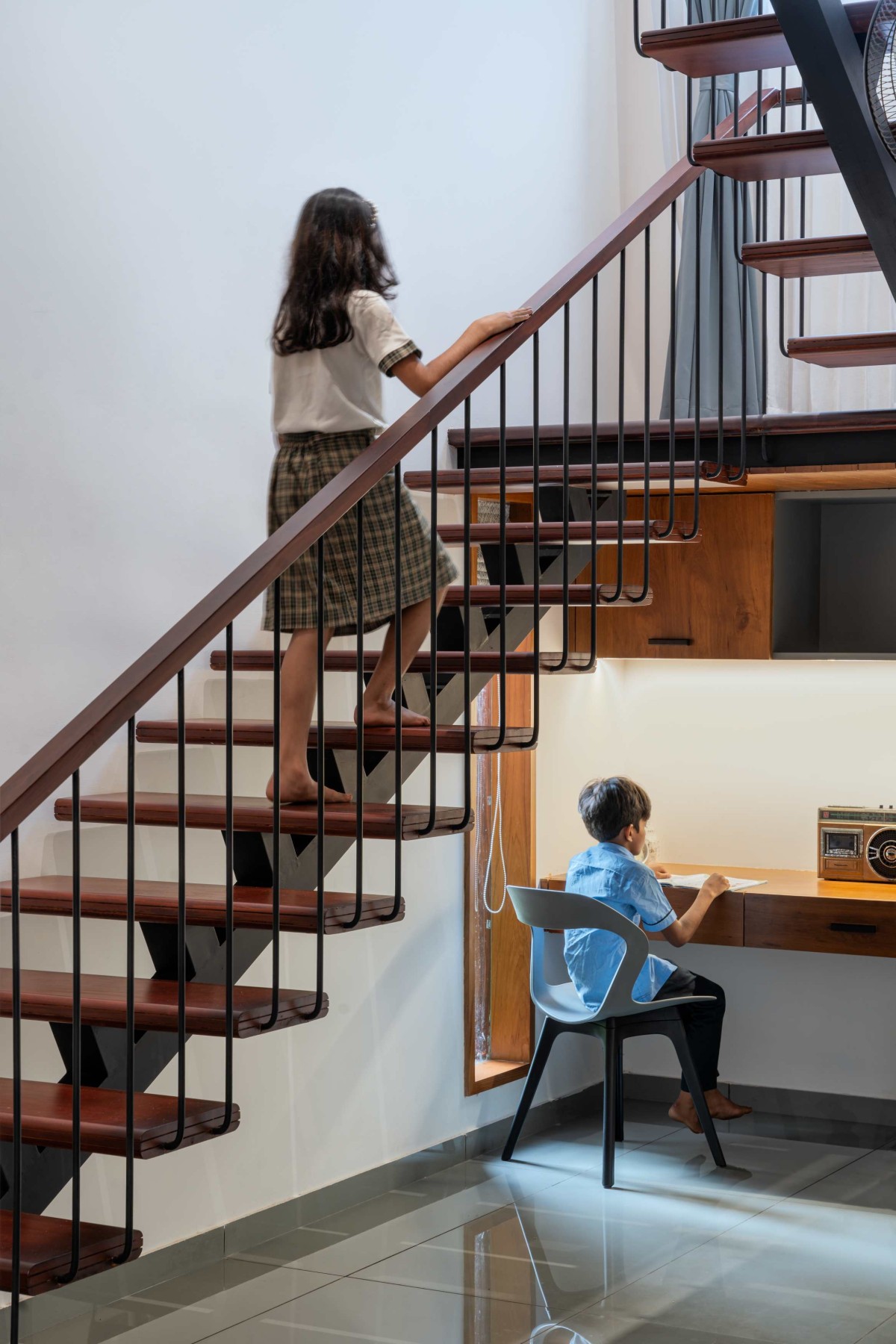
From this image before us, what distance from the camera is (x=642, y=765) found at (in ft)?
19.9

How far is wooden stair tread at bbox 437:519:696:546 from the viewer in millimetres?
3914

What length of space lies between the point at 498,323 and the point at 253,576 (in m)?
0.97

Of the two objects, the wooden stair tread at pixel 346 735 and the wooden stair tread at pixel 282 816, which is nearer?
the wooden stair tread at pixel 282 816

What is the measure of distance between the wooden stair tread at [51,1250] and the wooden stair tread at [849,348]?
2459 millimetres

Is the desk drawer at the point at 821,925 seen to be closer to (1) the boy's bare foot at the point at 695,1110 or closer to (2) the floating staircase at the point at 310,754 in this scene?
(1) the boy's bare foot at the point at 695,1110

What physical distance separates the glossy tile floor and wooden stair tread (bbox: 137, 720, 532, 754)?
1.35 m

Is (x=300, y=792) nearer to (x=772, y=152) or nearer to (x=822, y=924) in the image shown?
(x=772, y=152)

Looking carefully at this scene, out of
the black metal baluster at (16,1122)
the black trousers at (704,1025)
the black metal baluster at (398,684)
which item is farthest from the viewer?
the black trousers at (704,1025)

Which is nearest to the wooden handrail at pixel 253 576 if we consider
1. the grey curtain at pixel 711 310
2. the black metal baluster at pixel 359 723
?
the black metal baluster at pixel 359 723

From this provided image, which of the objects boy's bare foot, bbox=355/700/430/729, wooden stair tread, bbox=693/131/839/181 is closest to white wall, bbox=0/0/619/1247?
boy's bare foot, bbox=355/700/430/729

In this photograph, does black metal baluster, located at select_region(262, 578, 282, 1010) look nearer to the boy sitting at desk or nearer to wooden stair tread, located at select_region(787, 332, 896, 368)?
wooden stair tread, located at select_region(787, 332, 896, 368)

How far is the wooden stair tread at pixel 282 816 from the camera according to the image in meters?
3.13

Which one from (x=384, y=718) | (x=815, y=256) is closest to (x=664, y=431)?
(x=815, y=256)

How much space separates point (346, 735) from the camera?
11.5ft
